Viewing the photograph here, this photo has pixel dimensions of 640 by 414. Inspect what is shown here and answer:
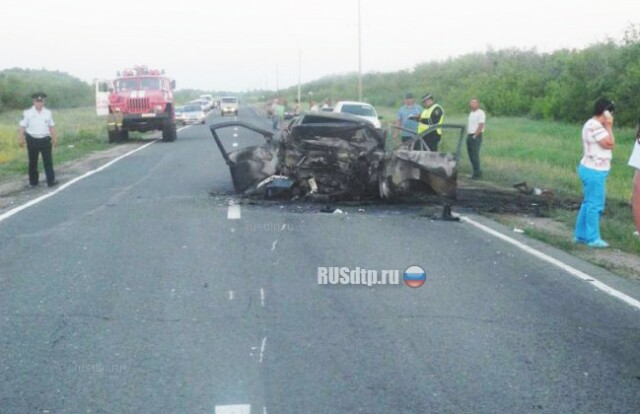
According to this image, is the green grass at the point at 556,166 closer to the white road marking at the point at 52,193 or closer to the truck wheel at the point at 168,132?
the white road marking at the point at 52,193

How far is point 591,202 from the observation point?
9961mm

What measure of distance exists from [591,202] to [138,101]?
2365 centimetres

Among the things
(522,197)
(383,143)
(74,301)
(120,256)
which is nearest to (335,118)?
(383,143)

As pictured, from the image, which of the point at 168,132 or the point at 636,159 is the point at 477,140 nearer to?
the point at 636,159

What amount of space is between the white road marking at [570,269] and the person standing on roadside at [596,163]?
0.84m

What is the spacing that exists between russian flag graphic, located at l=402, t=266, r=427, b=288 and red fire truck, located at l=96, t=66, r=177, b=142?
24129mm

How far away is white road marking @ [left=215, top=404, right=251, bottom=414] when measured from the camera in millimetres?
4703

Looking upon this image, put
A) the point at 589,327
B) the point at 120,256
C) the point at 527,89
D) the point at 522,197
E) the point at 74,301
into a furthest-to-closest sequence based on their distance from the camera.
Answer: the point at 527,89 → the point at 522,197 → the point at 120,256 → the point at 74,301 → the point at 589,327

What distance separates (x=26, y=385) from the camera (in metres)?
5.12

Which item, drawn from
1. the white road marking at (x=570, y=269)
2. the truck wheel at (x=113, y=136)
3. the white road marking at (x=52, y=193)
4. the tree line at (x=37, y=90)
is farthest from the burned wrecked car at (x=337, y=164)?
the tree line at (x=37, y=90)

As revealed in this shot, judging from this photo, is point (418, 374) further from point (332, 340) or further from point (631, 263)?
point (631, 263)

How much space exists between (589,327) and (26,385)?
404 cm
